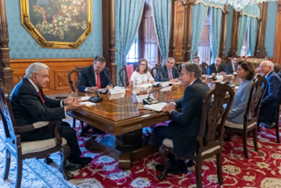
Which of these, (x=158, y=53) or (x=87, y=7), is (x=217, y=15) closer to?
(x=158, y=53)

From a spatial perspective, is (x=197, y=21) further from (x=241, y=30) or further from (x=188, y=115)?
(x=188, y=115)

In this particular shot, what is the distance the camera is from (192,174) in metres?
2.27

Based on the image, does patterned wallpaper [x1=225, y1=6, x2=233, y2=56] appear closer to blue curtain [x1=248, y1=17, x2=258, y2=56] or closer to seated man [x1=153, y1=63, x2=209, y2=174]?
blue curtain [x1=248, y1=17, x2=258, y2=56]

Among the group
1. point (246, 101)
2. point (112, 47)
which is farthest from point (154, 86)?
point (112, 47)

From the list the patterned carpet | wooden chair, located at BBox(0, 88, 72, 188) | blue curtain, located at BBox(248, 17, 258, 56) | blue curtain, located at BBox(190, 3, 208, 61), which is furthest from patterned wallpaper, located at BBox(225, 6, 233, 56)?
wooden chair, located at BBox(0, 88, 72, 188)

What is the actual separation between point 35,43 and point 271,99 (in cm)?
411

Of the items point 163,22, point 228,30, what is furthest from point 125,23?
point 228,30

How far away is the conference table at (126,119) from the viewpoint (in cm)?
186

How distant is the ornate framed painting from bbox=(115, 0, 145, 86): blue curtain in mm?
674

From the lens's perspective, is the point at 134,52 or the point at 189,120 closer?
the point at 189,120

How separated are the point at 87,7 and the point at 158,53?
8.26 feet

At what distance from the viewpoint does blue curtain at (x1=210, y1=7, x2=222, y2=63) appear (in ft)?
24.9

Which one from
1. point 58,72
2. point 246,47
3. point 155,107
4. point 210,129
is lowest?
point 210,129

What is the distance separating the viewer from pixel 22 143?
191 cm
